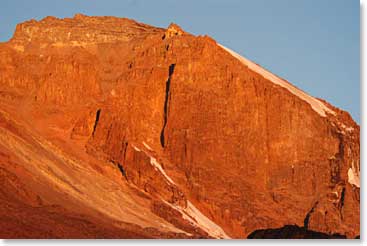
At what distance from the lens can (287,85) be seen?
102m

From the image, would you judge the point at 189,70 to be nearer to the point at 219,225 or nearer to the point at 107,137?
the point at 107,137

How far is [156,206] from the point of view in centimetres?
8475

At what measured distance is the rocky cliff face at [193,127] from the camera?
89250mm

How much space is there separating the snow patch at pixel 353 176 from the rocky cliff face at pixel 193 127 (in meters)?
0.16

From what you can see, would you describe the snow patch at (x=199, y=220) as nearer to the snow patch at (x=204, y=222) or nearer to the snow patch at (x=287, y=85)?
the snow patch at (x=204, y=222)

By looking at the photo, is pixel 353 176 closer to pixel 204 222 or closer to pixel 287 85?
pixel 287 85

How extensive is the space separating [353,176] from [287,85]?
1028 centimetres

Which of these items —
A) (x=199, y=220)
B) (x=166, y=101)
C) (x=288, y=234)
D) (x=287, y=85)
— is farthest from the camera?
(x=287, y=85)

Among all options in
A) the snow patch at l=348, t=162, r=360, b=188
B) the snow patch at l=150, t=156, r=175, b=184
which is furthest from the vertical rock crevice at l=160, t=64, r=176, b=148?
the snow patch at l=348, t=162, r=360, b=188

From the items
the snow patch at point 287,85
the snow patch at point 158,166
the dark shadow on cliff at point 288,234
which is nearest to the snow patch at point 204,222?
the dark shadow on cliff at point 288,234

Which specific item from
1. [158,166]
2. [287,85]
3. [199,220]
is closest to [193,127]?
[158,166]

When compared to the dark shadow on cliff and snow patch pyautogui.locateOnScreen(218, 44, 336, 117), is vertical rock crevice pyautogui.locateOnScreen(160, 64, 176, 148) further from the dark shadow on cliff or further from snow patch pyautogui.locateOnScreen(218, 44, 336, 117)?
the dark shadow on cliff

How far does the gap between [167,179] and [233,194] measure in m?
4.89

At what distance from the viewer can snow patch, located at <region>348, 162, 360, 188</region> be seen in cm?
9416
